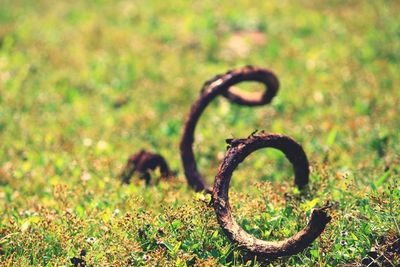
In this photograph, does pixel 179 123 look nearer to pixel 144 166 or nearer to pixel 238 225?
pixel 144 166

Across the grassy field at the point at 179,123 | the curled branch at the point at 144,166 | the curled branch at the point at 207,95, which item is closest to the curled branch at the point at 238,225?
the grassy field at the point at 179,123

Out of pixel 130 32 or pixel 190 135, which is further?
→ pixel 130 32

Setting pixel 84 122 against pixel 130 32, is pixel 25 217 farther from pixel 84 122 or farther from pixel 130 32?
pixel 130 32

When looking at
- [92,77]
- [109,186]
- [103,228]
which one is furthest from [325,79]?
[103,228]

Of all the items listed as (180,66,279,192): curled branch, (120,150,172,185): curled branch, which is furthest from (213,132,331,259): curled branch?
(120,150,172,185): curled branch

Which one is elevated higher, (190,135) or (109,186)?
(190,135)

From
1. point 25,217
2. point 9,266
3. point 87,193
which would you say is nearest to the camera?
point 9,266
